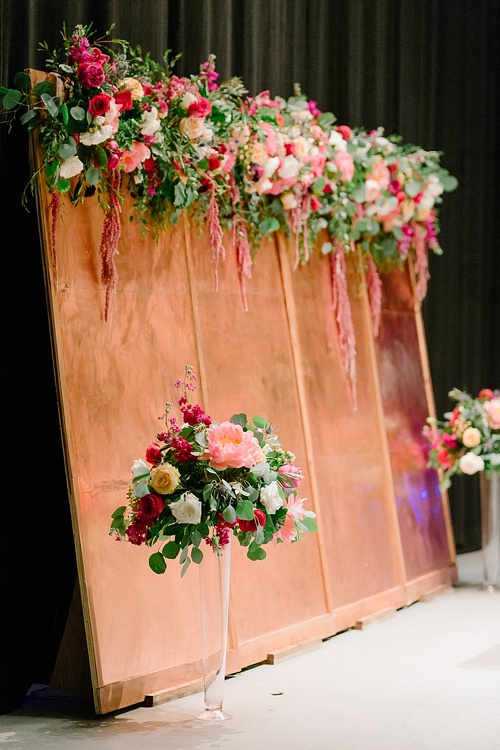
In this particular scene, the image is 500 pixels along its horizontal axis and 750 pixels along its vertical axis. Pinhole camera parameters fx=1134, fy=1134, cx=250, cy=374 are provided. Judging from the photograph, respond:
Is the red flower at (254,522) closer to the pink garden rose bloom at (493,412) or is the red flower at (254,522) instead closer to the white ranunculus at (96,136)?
the white ranunculus at (96,136)

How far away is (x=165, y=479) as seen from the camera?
3.52m

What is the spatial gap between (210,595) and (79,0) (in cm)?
243

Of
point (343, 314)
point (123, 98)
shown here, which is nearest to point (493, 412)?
point (343, 314)

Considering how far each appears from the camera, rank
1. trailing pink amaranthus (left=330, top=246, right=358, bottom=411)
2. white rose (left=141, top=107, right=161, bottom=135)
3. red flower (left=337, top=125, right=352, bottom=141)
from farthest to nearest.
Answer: trailing pink amaranthus (left=330, top=246, right=358, bottom=411), red flower (left=337, top=125, right=352, bottom=141), white rose (left=141, top=107, right=161, bottom=135)

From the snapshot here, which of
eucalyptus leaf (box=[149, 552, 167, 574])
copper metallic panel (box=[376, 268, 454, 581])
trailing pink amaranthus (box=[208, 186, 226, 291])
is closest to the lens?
eucalyptus leaf (box=[149, 552, 167, 574])

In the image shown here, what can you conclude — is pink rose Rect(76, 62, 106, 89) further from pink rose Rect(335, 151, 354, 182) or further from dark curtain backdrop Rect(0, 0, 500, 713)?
pink rose Rect(335, 151, 354, 182)

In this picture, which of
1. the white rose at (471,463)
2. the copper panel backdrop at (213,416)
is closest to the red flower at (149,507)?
the copper panel backdrop at (213,416)

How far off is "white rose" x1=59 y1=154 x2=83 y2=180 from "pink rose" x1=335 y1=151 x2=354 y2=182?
174cm

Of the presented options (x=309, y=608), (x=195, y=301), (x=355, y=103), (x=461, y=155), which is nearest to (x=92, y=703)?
(x=309, y=608)

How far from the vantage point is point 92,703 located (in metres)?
4.03

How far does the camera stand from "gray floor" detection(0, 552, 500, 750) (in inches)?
140

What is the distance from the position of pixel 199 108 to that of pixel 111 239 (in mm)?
612

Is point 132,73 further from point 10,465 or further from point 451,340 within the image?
point 451,340

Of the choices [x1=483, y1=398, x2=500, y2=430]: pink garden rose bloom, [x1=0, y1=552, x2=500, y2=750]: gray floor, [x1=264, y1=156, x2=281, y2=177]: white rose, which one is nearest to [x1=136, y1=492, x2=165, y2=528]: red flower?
[x1=0, y1=552, x2=500, y2=750]: gray floor
